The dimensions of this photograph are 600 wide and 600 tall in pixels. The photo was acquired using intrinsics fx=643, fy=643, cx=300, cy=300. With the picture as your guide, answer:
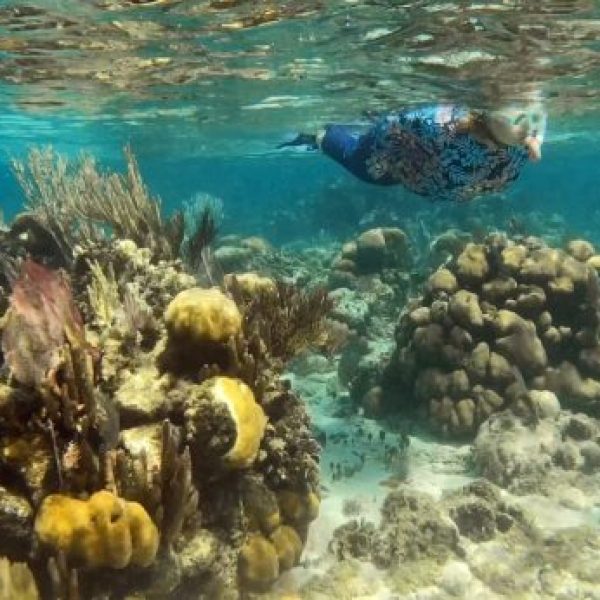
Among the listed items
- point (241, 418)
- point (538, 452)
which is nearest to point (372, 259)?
point (538, 452)

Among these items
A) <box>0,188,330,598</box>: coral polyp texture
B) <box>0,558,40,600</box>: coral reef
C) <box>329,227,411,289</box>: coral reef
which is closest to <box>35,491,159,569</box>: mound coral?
<box>0,188,330,598</box>: coral polyp texture

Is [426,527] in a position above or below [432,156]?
below

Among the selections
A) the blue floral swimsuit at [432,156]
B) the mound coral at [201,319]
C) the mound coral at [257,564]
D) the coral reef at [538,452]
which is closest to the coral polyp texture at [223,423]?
the mound coral at [201,319]

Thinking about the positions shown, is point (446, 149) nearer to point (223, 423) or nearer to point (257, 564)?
point (223, 423)

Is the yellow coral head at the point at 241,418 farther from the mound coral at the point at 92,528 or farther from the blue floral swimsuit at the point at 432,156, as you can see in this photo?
the blue floral swimsuit at the point at 432,156

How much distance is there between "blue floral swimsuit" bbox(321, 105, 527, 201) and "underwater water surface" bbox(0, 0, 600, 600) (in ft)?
0.32

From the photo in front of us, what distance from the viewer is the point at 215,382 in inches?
202

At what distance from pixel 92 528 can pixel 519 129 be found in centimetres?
540

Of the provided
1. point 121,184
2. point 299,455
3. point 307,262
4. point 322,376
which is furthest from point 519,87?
point 299,455

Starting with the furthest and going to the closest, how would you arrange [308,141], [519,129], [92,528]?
[308,141]
[519,129]
[92,528]

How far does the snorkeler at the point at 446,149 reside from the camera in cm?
684

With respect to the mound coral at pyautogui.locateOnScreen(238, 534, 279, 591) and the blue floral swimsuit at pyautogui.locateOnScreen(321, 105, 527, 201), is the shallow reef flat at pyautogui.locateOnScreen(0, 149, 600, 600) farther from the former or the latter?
the blue floral swimsuit at pyautogui.locateOnScreen(321, 105, 527, 201)

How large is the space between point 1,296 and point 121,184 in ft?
9.24

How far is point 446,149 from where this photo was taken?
7652 millimetres
